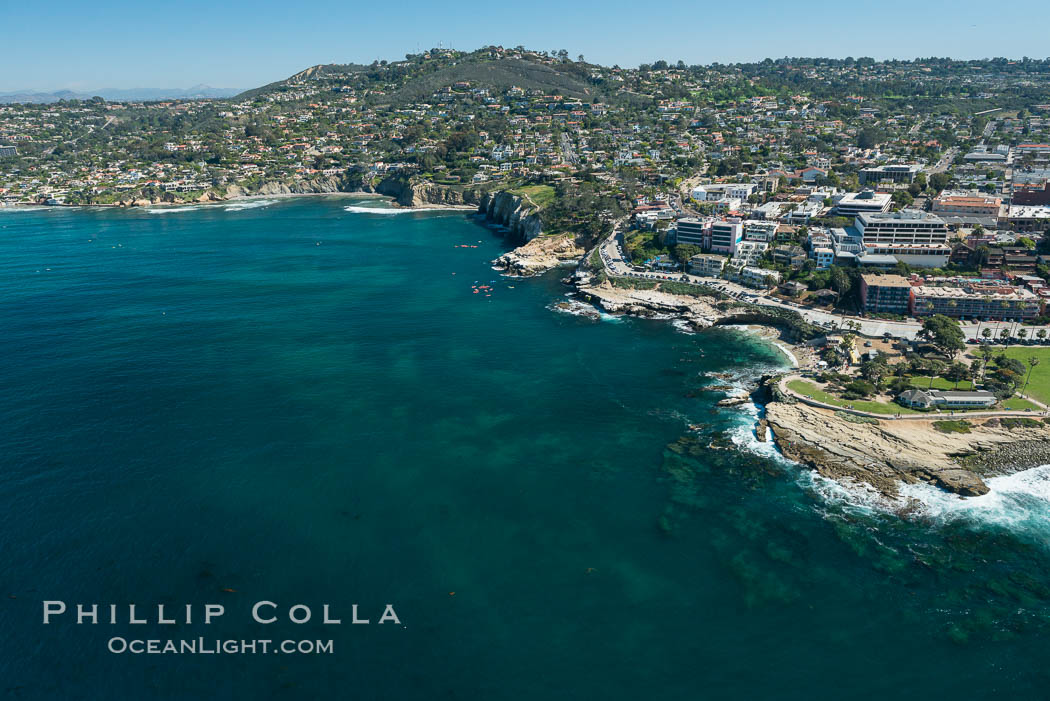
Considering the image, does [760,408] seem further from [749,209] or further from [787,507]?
[749,209]

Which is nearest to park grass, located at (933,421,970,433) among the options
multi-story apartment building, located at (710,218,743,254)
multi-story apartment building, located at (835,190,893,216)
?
multi-story apartment building, located at (710,218,743,254)

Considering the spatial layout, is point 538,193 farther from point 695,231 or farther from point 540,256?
point 695,231

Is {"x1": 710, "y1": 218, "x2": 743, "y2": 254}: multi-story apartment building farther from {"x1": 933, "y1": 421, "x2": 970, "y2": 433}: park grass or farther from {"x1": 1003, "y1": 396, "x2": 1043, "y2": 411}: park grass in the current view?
{"x1": 933, "y1": 421, "x2": 970, "y2": 433}: park grass

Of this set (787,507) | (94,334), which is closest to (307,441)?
(787,507)

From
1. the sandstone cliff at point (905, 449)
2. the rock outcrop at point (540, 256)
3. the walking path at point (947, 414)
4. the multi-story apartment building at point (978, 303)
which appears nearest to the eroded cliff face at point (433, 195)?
the rock outcrop at point (540, 256)

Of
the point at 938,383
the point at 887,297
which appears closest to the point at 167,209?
the point at 887,297
